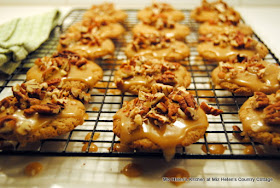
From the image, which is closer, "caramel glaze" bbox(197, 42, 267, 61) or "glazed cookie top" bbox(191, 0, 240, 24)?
"caramel glaze" bbox(197, 42, 267, 61)

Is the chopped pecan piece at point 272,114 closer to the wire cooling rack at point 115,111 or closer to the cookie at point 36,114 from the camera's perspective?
the wire cooling rack at point 115,111

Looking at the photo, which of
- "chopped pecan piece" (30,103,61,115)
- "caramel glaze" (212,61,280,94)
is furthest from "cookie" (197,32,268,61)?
"chopped pecan piece" (30,103,61,115)

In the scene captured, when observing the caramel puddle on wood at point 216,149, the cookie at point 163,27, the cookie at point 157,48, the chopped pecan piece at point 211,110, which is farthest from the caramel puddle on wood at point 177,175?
the cookie at point 163,27

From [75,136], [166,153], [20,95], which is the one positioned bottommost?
[75,136]

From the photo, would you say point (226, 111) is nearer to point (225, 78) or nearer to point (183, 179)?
point (225, 78)

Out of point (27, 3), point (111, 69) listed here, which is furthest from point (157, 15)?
point (27, 3)

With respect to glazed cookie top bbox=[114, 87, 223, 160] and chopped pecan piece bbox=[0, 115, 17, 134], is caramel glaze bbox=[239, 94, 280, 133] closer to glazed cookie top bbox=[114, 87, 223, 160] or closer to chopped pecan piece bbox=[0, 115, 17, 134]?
glazed cookie top bbox=[114, 87, 223, 160]

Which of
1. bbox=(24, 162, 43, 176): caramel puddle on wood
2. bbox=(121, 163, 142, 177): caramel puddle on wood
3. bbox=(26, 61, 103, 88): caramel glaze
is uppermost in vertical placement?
bbox=(26, 61, 103, 88): caramel glaze

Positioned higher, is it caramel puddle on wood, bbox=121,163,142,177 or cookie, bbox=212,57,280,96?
cookie, bbox=212,57,280,96
